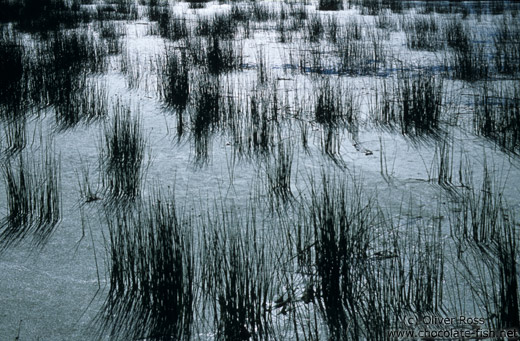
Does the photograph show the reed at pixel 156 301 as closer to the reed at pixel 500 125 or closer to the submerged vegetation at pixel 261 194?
the submerged vegetation at pixel 261 194

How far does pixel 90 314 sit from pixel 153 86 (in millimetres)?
3774

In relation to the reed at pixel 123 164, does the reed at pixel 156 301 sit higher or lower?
lower

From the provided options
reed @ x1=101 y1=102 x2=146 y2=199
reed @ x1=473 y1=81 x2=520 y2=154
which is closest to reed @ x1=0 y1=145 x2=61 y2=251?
reed @ x1=101 y1=102 x2=146 y2=199

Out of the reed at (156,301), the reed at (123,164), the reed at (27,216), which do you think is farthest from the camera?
the reed at (123,164)

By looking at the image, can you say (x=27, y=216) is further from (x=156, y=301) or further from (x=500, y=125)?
(x=500, y=125)

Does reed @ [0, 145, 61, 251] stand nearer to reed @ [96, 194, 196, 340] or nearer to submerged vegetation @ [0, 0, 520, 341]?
submerged vegetation @ [0, 0, 520, 341]

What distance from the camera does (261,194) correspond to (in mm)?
2967

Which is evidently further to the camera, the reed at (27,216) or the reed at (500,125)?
the reed at (500,125)

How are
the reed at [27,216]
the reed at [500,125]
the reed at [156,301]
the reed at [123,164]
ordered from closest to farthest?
1. the reed at [156,301]
2. the reed at [27,216]
3. the reed at [123,164]
4. the reed at [500,125]

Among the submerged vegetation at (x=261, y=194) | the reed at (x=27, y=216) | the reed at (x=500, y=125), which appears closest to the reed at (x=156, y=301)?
the submerged vegetation at (x=261, y=194)

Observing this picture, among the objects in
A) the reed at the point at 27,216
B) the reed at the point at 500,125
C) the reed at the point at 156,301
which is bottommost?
the reed at the point at 156,301

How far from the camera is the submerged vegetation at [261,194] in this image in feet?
6.07

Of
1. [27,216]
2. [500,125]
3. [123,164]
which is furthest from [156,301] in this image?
[500,125]

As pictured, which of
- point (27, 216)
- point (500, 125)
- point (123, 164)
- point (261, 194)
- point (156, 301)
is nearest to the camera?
point (156, 301)
